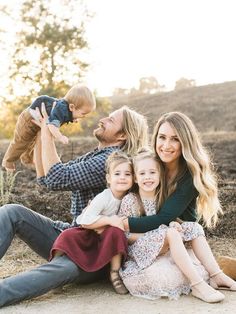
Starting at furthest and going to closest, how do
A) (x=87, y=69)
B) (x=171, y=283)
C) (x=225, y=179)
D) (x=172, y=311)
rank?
(x=87, y=69) → (x=225, y=179) → (x=171, y=283) → (x=172, y=311)

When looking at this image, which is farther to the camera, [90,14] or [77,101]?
[90,14]

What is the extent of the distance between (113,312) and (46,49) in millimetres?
17429

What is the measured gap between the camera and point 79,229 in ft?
12.8

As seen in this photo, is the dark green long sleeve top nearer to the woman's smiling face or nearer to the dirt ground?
the woman's smiling face

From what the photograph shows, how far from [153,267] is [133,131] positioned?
963 millimetres

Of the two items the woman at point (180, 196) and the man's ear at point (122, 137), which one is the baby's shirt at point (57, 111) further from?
the woman at point (180, 196)

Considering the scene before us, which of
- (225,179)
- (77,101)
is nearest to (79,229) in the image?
(77,101)

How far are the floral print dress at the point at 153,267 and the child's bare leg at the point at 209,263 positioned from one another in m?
0.04

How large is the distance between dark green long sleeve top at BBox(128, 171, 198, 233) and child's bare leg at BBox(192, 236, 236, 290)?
0.72 feet

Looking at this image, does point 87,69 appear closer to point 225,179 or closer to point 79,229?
point 225,179

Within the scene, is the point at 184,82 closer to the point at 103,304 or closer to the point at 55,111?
the point at 55,111

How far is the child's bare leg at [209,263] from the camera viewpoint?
3842 millimetres

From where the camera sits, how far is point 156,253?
3.77m

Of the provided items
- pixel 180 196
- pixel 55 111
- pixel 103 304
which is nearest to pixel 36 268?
pixel 103 304
